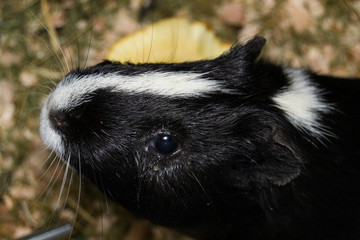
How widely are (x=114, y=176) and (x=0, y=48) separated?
1.82 metres

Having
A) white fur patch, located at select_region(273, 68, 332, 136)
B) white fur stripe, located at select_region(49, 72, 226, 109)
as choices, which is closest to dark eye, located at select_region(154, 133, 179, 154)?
white fur stripe, located at select_region(49, 72, 226, 109)

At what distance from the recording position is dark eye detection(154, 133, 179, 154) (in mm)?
2201

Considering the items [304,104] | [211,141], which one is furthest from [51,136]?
[304,104]

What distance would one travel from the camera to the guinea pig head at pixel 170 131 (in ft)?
7.12

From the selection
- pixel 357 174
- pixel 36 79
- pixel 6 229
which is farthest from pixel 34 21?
pixel 357 174

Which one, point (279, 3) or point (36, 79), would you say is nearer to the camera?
point (36, 79)

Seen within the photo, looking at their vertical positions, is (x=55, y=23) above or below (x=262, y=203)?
above

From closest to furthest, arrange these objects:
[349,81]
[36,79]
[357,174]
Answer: [357,174], [349,81], [36,79]

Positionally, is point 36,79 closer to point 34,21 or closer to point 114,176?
point 34,21

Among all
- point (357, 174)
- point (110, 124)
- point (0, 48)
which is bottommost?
point (357, 174)

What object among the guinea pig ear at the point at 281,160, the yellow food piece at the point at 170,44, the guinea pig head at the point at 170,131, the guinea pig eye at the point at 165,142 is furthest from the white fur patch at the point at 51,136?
the yellow food piece at the point at 170,44

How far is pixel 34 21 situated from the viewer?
3.71 metres

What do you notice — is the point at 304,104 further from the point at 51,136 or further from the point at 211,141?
the point at 51,136

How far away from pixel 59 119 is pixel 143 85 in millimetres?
402
